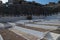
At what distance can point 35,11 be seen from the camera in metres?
11.1

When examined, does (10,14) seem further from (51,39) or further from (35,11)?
(51,39)

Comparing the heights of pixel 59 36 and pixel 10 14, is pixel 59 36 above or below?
above

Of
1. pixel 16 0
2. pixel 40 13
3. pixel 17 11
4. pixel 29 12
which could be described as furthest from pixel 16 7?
→ pixel 16 0

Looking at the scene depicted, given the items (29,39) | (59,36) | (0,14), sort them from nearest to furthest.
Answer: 1. (59,36)
2. (29,39)
3. (0,14)

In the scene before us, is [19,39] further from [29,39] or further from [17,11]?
[17,11]

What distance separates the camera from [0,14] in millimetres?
9539

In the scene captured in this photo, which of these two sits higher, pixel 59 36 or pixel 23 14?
pixel 59 36

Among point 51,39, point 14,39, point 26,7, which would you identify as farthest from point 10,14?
point 51,39

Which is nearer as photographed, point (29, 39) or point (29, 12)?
point (29, 39)

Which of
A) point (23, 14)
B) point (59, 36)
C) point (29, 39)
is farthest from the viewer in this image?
point (23, 14)

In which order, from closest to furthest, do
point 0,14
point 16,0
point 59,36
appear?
point 59,36
point 0,14
point 16,0

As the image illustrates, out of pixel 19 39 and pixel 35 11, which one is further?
pixel 35 11

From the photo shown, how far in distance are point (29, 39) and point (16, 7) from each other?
7.51 metres

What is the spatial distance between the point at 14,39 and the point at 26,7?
7.79 m
